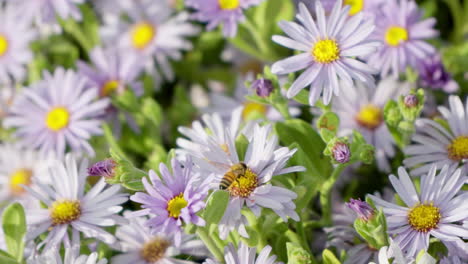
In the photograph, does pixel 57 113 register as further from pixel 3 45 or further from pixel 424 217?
pixel 424 217

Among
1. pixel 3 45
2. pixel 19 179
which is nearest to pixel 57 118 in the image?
pixel 19 179

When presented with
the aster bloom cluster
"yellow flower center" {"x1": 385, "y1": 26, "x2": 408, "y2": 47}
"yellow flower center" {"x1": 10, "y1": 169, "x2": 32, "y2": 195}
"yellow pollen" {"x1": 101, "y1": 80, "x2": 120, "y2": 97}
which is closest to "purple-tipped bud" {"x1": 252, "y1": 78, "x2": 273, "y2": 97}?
the aster bloom cluster

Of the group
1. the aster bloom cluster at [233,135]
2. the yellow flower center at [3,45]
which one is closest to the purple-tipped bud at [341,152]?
the aster bloom cluster at [233,135]

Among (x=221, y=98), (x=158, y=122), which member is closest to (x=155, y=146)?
(x=158, y=122)

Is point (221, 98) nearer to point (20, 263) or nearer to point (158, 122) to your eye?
point (158, 122)

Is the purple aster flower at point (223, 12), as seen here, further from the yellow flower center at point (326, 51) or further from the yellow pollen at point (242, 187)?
the yellow pollen at point (242, 187)
